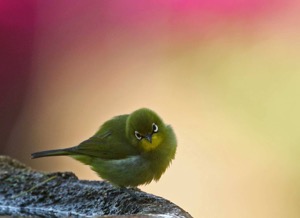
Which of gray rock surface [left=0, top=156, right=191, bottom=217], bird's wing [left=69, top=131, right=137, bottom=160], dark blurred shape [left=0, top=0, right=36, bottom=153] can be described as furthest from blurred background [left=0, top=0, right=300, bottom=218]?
gray rock surface [left=0, top=156, right=191, bottom=217]

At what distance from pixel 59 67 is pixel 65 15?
1.25 ft

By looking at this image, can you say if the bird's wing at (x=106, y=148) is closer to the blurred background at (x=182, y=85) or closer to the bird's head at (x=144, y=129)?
the bird's head at (x=144, y=129)

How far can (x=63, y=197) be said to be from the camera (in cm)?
408

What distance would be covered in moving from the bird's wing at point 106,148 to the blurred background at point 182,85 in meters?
1.37

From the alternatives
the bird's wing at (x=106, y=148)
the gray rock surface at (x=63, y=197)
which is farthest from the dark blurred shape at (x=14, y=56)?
the gray rock surface at (x=63, y=197)

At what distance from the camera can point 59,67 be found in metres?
6.92

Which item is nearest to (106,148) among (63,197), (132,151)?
(132,151)

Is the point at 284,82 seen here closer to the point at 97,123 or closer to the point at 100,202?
the point at 97,123

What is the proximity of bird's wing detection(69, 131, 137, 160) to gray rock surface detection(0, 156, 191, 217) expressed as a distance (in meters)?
0.14

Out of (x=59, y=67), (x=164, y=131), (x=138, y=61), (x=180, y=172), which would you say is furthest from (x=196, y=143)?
(x=164, y=131)

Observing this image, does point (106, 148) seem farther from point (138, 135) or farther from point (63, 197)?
point (63, 197)

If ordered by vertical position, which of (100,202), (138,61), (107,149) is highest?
(138,61)

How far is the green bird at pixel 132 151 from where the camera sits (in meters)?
4.40

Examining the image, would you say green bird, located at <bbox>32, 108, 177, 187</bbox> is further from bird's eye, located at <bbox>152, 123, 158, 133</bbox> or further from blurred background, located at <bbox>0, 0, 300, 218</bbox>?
blurred background, located at <bbox>0, 0, 300, 218</bbox>
